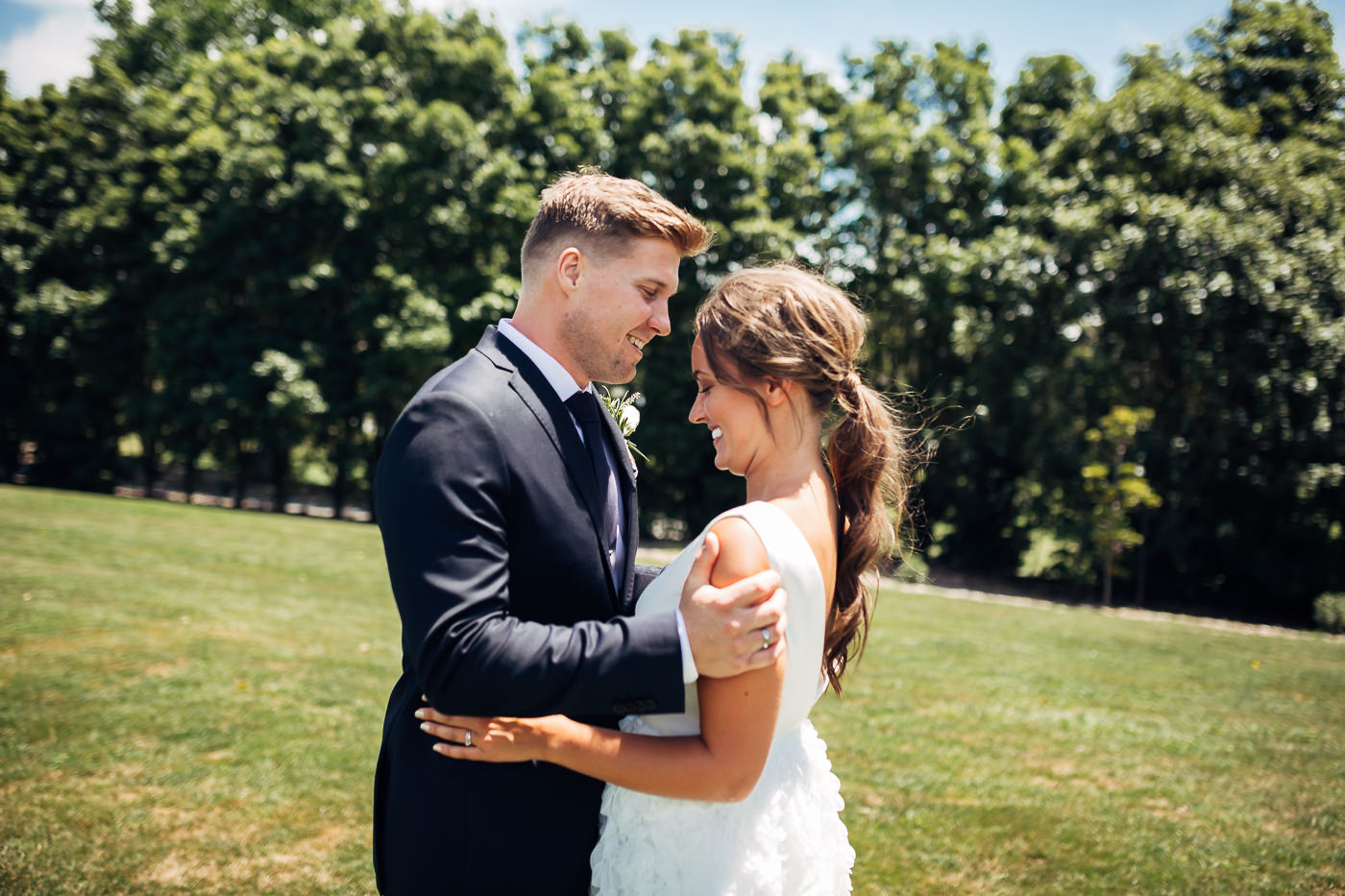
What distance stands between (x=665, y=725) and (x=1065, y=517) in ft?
71.2

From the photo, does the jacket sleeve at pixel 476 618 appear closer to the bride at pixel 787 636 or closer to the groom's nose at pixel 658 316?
the bride at pixel 787 636

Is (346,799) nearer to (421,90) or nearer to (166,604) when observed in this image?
(166,604)

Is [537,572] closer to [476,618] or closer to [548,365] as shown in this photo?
[476,618]

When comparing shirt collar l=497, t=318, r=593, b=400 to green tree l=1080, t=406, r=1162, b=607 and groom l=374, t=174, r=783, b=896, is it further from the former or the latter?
green tree l=1080, t=406, r=1162, b=607

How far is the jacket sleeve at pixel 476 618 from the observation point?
171 centimetres

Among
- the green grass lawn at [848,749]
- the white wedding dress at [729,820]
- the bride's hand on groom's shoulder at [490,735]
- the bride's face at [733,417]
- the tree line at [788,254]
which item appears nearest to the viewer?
the bride's hand on groom's shoulder at [490,735]

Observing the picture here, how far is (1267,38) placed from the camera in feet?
77.0

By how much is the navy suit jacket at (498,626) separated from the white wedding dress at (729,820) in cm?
10

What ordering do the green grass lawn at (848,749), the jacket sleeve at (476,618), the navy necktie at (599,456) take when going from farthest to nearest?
the green grass lawn at (848,749) < the navy necktie at (599,456) < the jacket sleeve at (476,618)

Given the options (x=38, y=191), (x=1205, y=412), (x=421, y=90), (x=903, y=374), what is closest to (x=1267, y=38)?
(x=1205, y=412)

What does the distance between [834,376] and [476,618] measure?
1.19 meters

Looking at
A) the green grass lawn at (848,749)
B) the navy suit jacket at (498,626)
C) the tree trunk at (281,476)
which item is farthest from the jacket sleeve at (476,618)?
the tree trunk at (281,476)

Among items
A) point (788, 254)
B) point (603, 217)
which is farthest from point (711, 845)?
point (788, 254)

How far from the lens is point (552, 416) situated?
83.5 inches
